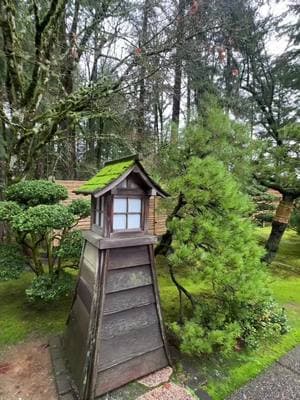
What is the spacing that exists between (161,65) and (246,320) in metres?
4.65

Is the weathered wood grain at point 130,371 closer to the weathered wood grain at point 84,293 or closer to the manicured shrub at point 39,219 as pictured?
the weathered wood grain at point 84,293

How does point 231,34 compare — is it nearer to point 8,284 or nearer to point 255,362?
point 255,362

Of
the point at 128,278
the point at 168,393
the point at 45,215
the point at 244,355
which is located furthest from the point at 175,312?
the point at 45,215

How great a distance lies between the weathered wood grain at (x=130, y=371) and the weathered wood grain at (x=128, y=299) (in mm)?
465

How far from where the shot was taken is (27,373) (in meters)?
2.22

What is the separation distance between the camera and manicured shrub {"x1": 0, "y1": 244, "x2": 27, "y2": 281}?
2.85 m

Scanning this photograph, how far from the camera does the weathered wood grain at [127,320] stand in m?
1.97

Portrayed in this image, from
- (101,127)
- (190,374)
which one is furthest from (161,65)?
(190,374)

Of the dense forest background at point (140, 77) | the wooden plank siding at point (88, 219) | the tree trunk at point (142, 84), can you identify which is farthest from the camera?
the wooden plank siding at point (88, 219)

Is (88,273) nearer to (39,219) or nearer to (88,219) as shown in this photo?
(39,219)

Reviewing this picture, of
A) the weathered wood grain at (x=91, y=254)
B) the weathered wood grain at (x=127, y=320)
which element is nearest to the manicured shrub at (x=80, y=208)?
the weathered wood grain at (x=91, y=254)

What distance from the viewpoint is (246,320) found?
115 inches

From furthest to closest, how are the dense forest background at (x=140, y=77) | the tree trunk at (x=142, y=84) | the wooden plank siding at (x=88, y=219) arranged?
the wooden plank siding at (x=88, y=219) < the tree trunk at (x=142, y=84) < the dense forest background at (x=140, y=77)

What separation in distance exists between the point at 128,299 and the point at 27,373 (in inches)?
47.7
